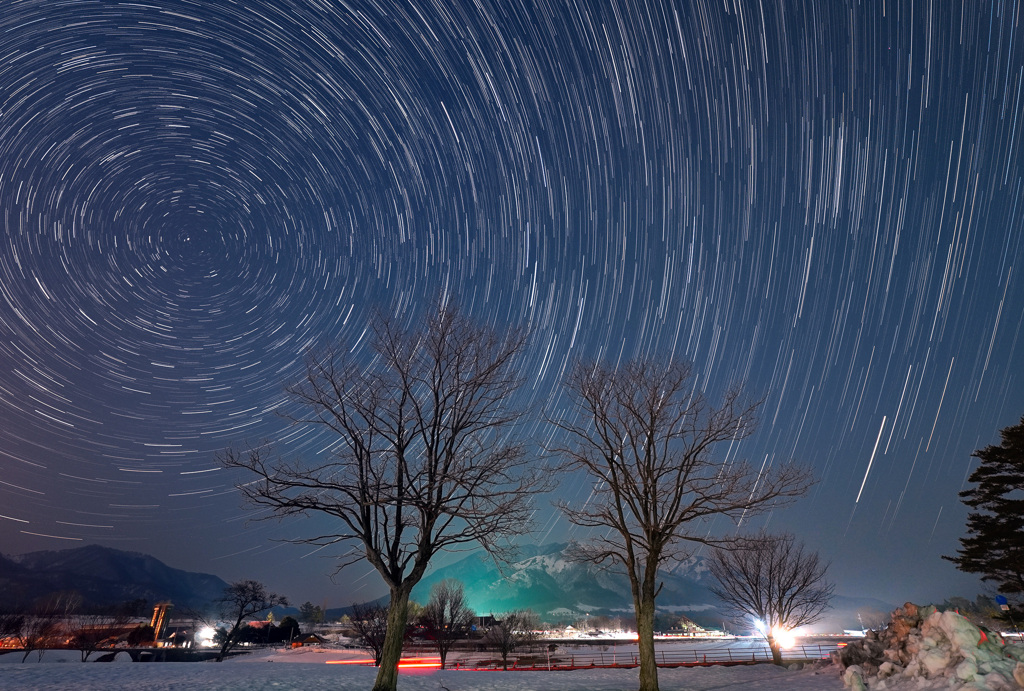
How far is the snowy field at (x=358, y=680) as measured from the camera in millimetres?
14070

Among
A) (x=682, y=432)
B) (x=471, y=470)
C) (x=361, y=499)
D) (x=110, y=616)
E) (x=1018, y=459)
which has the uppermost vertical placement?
(x=1018, y=459)

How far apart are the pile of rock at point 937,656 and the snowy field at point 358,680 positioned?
0.58 meters

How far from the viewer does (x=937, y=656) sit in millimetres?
14898

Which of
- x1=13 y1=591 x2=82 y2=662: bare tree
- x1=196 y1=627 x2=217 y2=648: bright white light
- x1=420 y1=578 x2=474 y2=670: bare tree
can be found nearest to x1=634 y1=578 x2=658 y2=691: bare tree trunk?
x1=420 y1=578 x2=474 y2=670: bare tree

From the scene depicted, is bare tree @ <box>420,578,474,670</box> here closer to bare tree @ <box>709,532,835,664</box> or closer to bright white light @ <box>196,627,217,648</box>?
bare tree @ <box>709,532,835,664</box>

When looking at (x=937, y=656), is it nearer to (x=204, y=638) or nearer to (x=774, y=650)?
(x=774, y=650)

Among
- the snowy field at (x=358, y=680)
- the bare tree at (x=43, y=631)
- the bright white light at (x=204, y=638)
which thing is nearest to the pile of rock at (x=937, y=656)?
the snowy field at (x=358, y=680)

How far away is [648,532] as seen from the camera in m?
Result: 17.9

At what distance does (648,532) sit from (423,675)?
11.1 m

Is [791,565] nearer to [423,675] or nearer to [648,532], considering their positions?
[648,532]

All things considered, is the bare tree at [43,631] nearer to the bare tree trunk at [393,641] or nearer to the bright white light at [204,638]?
the bright white light at [204,638]

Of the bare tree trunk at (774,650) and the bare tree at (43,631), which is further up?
the bare tree trunk at (774,650)

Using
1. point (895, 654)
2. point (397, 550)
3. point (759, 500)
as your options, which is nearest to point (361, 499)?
point (397, 550)

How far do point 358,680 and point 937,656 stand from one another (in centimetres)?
1874
